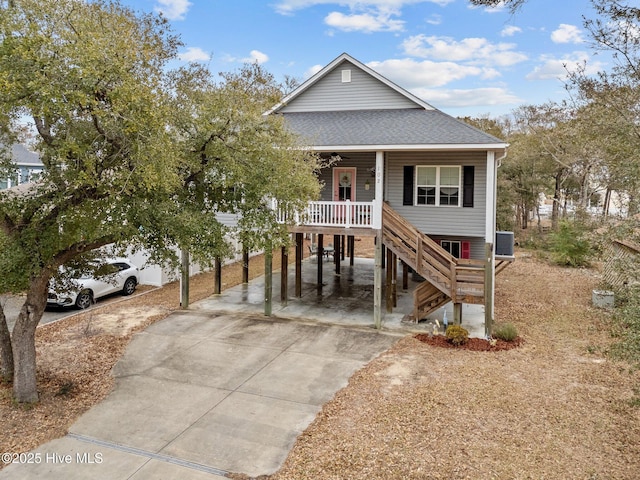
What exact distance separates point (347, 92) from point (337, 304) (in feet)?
26.7

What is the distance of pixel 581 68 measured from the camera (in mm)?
13562

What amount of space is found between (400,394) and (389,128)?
30.2 feet

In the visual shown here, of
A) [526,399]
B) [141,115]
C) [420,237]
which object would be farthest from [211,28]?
[526,399]

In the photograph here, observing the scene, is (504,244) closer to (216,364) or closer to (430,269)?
(430,269)

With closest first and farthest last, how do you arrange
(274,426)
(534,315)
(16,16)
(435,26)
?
(16,16)
(274,426)
(534,315)
(435,26)

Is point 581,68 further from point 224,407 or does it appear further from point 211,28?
point 211,28

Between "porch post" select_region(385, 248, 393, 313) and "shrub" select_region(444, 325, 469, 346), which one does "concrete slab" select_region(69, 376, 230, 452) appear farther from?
"porch post" select_region(385, 248, 393, 313)

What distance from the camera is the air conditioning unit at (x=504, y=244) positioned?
A: 15969 mm

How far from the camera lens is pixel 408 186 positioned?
49.9 feet

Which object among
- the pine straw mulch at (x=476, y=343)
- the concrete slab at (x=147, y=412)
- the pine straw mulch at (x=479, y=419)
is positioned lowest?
the concrete slab at (x=147, y=412)

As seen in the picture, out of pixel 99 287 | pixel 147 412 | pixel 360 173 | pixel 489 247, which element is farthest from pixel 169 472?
pixel 360 173

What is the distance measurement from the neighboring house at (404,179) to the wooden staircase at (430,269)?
0.03 meters

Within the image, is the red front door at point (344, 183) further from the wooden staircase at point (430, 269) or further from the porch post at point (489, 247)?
the porch post at point (489, 247)

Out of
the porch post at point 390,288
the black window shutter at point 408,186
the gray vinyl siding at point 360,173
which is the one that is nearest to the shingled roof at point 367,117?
the gray vinyl siding at point 360,173
